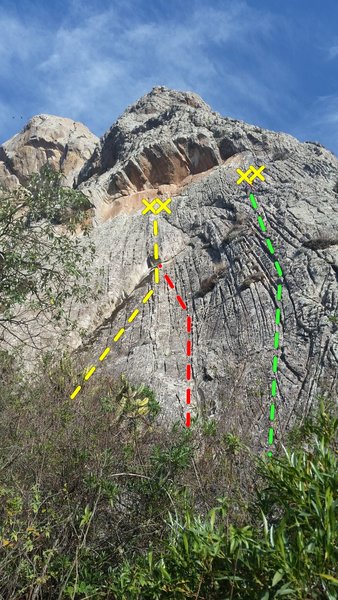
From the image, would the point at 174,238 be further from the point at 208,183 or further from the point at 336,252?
the point at 336,252

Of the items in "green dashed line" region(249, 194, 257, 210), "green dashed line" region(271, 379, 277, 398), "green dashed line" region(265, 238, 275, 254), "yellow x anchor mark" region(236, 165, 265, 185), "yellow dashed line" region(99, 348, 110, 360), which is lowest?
"green dashed line" region(271, 379, 277, 398)

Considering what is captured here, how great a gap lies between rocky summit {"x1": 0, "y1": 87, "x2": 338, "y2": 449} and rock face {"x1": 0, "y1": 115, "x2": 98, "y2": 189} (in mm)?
14798

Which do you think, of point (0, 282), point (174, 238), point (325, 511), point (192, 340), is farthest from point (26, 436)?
point (174, 238)

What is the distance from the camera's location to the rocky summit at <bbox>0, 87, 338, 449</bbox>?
14.8 m

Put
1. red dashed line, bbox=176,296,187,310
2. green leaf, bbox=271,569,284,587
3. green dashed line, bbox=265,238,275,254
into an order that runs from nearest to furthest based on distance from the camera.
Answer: green leaf, bbox=271,569,284,587 → green dashed line, bbox=265,238,275,254 → red dashed line, bbox=176,296,187,310

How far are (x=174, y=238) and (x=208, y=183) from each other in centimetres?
463

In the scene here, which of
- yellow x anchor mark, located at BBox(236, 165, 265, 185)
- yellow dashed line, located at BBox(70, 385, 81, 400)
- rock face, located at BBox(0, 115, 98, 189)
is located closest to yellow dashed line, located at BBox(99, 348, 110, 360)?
yellow dashed line, located at BBox(70, 385, 81, 400)

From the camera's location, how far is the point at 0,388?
1111 cm

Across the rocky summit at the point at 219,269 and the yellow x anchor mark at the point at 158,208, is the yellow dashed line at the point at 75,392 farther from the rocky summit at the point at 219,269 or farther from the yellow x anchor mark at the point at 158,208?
the yellow x anchor mark at the point at 158,208

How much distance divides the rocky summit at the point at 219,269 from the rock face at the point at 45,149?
48.5ft

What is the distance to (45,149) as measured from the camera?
52.0 meters

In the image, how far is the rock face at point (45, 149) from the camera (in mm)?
50250

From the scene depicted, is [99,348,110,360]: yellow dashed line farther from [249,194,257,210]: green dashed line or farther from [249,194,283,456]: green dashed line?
[249,194,257,210]: green dashed line

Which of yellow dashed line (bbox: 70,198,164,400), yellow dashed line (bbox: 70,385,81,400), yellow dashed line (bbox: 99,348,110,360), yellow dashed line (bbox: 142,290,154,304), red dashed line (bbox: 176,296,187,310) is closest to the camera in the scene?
yellow dashed line (bbox: 70,385,81,400)
